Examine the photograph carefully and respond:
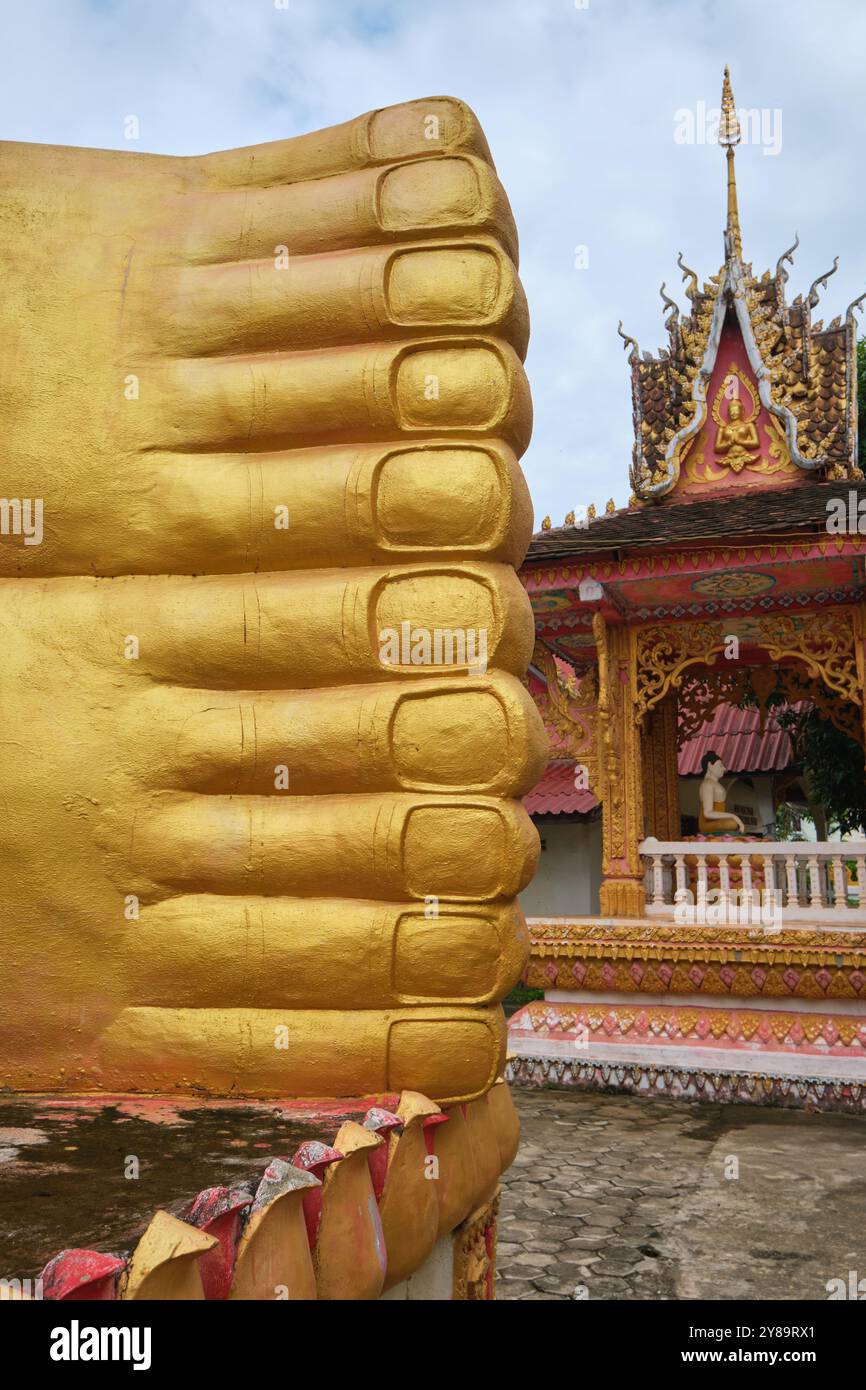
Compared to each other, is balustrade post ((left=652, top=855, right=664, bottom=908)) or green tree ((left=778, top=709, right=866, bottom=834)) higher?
green tree ((left=778, top=709, right=866, bottom=834))

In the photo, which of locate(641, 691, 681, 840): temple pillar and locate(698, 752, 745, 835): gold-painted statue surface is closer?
locate(698, 752, 745, 835): gold-painted statue surface

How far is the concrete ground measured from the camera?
4258 millimetres

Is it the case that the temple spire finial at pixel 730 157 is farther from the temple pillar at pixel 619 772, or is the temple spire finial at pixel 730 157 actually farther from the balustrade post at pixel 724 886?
the balustrade post at pixel 724 886

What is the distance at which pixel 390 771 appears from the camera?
9.00ft

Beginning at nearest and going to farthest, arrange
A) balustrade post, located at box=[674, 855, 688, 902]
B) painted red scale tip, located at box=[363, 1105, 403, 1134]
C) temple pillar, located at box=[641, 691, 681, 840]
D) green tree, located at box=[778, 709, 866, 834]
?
1. painted red scale tip, located at box=[363, 1105, 403, 1134]
2. balustrade post, located at box=[674, 855, 688, 902]
3. temple pillar, located at box=[641, 691, 681, 840]
4. green tree, located at box=[778, 709, 866, 834]

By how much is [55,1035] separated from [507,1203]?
11.2 ft

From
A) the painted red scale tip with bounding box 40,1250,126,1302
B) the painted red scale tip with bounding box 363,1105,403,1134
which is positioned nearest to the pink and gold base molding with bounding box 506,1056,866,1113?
the painted red scale tip with bounding box 363,1105,403,1134

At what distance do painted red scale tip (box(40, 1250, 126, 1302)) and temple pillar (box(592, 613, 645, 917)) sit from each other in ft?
26.3

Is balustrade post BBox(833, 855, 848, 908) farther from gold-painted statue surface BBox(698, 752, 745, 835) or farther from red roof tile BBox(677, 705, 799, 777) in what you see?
red roof tile BBox(677, 705, 799, 777)

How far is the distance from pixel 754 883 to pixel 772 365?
4.88 meters

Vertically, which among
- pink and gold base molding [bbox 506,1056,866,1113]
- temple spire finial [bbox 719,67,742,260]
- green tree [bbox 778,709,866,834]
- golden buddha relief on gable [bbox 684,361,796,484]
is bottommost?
pink and gold base molding [bbox 506,1056,866,1113]

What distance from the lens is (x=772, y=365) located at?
10047mm

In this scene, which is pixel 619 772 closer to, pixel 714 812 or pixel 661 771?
pixel 714 812

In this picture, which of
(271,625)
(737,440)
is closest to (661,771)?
(737,440)
